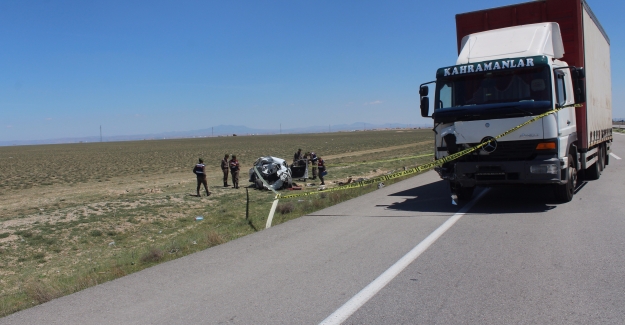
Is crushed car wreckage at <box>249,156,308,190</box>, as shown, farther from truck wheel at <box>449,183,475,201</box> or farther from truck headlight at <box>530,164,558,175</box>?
truck headlight at <box>530,164,558,175</box>

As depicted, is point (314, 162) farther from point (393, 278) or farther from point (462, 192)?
point (393, 278)

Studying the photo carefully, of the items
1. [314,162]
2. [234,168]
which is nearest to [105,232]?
[234,168]

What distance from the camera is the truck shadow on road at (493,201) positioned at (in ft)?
33.1

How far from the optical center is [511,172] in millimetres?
9461

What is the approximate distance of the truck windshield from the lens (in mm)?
9422

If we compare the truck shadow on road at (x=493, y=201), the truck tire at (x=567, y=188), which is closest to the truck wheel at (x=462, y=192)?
the truck shadow on road at (x=493, y=201)

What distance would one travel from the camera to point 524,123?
30.3ft

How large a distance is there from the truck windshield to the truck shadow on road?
208 cm

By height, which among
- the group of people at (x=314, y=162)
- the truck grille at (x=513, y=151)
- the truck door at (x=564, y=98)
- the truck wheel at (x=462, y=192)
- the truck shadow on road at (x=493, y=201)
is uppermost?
the truck door at (x=564, y=98)

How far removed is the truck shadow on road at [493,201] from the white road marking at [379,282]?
2.15 meters

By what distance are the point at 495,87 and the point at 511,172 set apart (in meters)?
1.65

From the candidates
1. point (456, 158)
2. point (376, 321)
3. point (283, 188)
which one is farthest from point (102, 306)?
point (283, 188)

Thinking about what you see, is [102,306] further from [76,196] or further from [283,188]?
[76,196]

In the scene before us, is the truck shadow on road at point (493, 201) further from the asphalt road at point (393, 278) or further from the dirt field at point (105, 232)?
the dirt field at point (105, 232)
